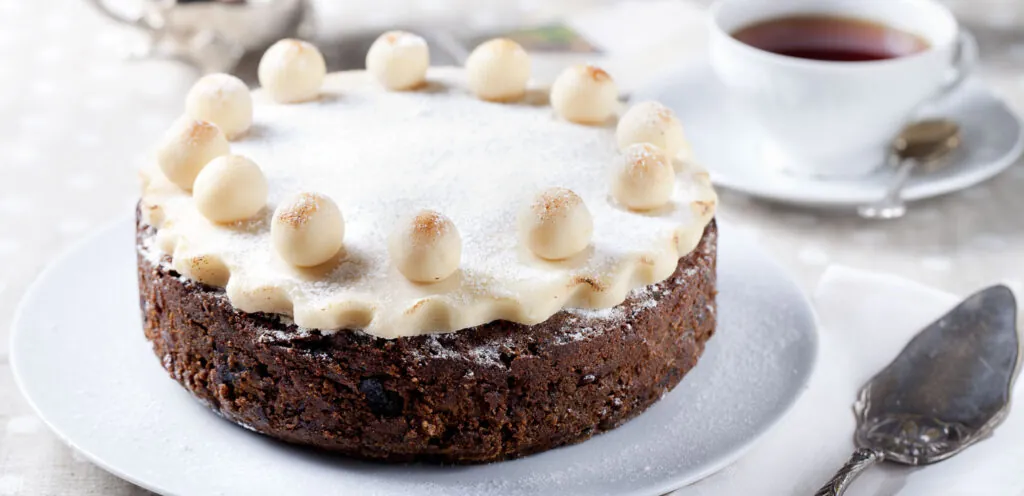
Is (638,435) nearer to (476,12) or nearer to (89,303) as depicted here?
(89,303)

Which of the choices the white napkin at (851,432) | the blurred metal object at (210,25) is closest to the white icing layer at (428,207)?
Result: the white napkin at (851,432)

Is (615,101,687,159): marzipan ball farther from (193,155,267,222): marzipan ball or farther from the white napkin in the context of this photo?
(193,155,267,222): marzipan ball

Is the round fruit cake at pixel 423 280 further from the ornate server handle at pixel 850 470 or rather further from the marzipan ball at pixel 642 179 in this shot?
the ornate server handle at pixel 850 470

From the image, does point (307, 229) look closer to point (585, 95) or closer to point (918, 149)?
point (585, 95)

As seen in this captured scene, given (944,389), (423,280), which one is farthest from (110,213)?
(944,389)

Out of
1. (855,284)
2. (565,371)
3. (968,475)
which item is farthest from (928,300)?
(565,371)

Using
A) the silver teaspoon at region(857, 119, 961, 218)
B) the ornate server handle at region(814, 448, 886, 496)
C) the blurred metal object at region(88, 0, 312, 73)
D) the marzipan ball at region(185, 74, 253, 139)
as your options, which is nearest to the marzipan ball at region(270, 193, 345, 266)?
the marzipan ball at region(185, 74, 253, 139)
